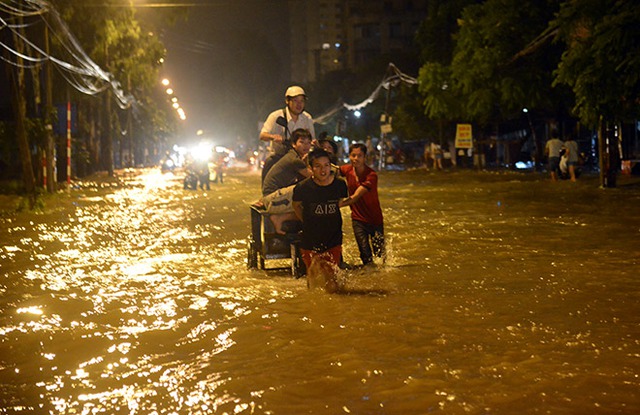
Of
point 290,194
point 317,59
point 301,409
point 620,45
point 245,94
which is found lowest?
point 301,409

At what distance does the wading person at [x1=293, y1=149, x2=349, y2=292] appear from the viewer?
28.0 ft

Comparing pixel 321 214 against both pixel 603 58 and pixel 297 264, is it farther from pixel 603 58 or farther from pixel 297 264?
pixel 603 58

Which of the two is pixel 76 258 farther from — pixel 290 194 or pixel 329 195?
pixel 329 195

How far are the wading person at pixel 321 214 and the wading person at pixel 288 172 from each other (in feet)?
2.71

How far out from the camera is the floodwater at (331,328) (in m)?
5.10

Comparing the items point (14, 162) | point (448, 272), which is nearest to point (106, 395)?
point (448, 272)

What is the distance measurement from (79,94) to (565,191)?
24.0 meters

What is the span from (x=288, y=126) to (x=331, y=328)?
4.03 meters

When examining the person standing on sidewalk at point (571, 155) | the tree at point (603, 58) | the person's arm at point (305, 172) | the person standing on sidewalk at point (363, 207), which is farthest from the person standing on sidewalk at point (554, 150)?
the person's arm at point (305, 172)

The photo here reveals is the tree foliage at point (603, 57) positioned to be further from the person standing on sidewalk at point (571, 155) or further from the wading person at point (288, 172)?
the wading person at point (288, 172)

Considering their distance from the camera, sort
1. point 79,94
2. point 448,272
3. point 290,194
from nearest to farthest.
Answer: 1. point 290,194
2. point 448,272
3. point 79,94

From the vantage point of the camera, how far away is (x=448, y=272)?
9898 mm

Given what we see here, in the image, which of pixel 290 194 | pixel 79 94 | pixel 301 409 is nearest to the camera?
pixel 301 409

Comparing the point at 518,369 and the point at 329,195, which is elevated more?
the point at 329,195
